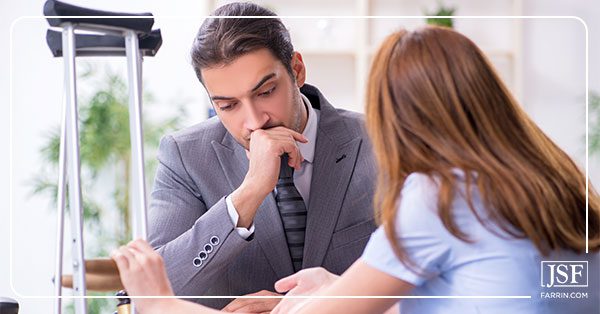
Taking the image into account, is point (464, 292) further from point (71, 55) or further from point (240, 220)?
point (71, 55)

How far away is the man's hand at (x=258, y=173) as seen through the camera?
6.15ft

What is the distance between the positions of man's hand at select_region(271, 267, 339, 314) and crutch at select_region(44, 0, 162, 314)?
31 cm

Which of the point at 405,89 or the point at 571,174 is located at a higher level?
the point at 405,89

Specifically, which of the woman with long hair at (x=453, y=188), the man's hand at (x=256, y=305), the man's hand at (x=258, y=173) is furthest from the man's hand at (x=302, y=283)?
the woman with long hair at (x=453, y=188)

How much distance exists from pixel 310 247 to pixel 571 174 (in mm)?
601

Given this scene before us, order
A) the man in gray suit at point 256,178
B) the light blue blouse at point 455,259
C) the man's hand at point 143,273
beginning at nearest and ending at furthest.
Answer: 1. the light blue blouse at point 455,259
2. the man's hand at point 143,273
3. the man in gray suit at point 256,178

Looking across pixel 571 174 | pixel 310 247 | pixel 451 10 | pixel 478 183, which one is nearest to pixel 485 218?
pixel 478 183

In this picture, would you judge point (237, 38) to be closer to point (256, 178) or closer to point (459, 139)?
point (256, 178)

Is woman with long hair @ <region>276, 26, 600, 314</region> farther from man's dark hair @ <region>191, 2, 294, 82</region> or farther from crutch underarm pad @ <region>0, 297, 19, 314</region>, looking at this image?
crutch underarm pad @ <region>0, 297, 19, 314</region>

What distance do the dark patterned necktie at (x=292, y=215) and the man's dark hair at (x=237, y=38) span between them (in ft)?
0.74

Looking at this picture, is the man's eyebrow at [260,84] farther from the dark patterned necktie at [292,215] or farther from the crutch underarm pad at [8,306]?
the crutch underarm pad at [8,306]

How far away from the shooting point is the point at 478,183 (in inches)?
58.4

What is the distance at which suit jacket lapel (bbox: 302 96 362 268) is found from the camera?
6.36 feet

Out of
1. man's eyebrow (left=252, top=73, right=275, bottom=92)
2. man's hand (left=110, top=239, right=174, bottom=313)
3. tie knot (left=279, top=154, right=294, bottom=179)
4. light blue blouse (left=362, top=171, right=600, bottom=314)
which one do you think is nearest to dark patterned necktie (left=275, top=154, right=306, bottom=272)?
tie knot (left=279, top=154, right=294, bottom=179)
